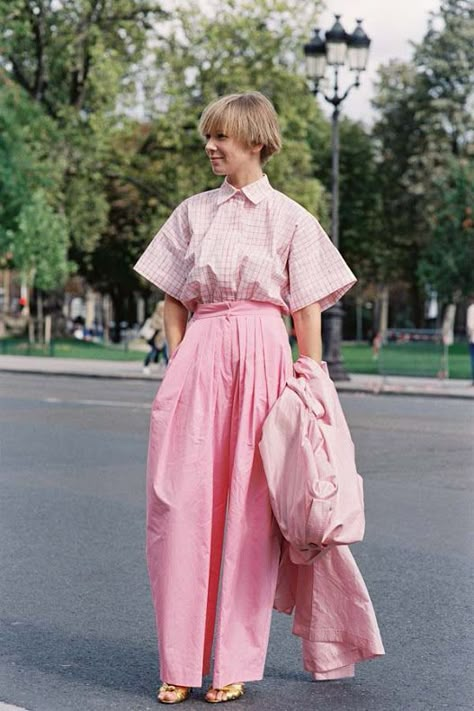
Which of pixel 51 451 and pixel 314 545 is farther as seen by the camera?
pixel 51 451

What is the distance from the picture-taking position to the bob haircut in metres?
4.59

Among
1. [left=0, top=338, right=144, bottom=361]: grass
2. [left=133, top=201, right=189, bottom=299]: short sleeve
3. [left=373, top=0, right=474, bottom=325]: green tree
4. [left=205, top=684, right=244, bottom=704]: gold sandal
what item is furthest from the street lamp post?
[left=373, top=0, right=474, bottom=325]: green tree

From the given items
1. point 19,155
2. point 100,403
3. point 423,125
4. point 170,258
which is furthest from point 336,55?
point 423,125

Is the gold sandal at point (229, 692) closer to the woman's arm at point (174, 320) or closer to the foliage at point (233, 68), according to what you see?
the woman's arm at point (174, 320)

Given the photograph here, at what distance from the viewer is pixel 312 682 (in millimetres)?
4836

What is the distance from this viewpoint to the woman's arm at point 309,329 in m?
4.67

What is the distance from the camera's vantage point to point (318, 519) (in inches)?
171

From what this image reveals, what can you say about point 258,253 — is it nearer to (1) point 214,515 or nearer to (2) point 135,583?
(1) point 214,515

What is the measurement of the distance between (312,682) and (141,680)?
581 mm

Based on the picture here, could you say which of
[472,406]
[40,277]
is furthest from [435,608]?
[40,277]

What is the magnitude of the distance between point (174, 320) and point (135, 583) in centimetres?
219

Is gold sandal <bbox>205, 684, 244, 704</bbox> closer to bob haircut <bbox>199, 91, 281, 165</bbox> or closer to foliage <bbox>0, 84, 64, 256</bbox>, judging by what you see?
bob haircut <bbox>199, 91, 281, 165</bbox>

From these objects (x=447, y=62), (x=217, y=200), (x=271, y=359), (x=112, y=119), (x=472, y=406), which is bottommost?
(x=472, y=406)

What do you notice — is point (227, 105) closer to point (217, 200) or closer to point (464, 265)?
point (217, 200)
